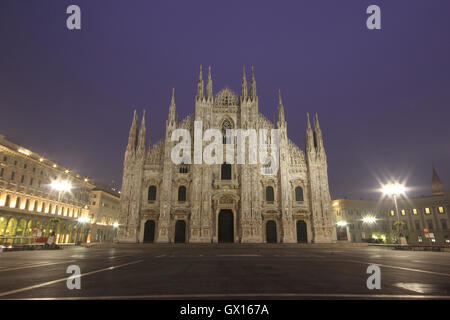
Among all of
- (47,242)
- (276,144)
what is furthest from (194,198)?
(47,242)

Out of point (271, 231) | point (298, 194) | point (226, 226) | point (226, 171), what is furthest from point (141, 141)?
point (298, 194)

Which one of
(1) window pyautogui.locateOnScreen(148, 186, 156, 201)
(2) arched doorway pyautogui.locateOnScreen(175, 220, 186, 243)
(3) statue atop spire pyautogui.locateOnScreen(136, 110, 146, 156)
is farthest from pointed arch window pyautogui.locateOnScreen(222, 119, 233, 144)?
(2) arched doorway pyautogui.locateOnScreen(175, 220, 186, 243)

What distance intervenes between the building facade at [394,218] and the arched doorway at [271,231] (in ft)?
94.7

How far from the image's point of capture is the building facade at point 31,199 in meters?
35.4

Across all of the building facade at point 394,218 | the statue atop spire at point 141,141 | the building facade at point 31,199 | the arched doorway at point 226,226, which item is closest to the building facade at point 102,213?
the building facade at point 31,199

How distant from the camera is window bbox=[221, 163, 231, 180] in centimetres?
3725

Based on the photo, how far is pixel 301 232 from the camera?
35.5 meters

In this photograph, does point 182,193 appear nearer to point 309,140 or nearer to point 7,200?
point 309,140

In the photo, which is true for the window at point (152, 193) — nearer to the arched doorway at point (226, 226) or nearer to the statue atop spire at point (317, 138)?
the arched doorway at point (226, 226)

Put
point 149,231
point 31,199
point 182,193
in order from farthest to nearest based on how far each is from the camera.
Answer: point 31,199 → point 182,193 → point 149,231

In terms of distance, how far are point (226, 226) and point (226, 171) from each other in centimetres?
791
